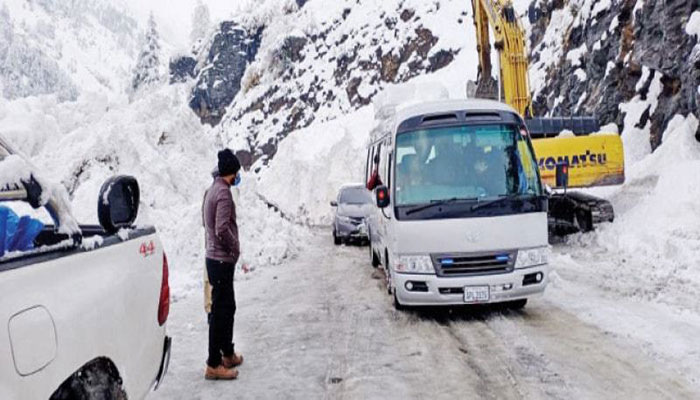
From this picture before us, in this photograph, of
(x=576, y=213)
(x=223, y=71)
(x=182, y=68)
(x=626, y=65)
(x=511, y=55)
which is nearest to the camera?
(x=576, y=213)

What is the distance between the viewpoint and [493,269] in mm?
7613

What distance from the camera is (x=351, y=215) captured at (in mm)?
18781

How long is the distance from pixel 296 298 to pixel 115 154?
8.28 metres

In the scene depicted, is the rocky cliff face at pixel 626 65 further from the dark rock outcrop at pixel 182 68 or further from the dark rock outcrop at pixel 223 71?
the dark rock outcrop at pixel 182 68

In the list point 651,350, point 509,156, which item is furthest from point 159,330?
point 509,156

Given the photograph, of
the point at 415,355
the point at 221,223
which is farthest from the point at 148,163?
the point at 415,355

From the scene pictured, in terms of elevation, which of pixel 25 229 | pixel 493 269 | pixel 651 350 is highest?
pixel 25 229

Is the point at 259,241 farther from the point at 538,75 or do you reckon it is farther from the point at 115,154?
Result: the point at 538,75

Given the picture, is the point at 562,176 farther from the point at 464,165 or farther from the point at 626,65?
the point at 626,65

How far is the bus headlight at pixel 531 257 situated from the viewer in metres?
7.65

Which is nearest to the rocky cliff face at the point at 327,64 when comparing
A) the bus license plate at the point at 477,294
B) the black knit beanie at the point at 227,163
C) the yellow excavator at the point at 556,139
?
the yellow excavator at the point at 556,139

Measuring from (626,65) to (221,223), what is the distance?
19367 millimetres

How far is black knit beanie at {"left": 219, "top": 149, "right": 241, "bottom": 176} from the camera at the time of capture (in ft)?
18.9

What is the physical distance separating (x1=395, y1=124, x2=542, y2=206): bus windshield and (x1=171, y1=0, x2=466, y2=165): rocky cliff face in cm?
5657
